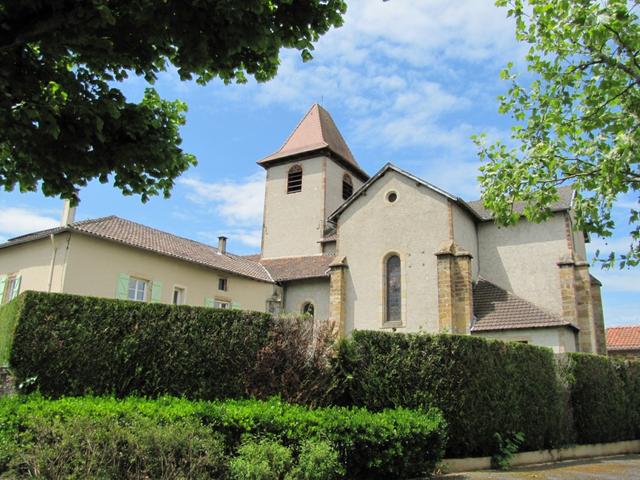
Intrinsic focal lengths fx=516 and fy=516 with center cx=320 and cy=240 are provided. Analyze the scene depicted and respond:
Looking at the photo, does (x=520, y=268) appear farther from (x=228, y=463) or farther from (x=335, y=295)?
(x=228, y=463)

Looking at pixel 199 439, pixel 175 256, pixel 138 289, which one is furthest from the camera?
pixel 175 256

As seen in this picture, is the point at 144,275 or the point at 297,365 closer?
the point at 297,365

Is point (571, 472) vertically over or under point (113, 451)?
under

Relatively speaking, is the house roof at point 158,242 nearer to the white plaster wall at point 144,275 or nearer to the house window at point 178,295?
the white plaster wall at point 144,275

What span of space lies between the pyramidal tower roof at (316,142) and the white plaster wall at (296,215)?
2.13 feet

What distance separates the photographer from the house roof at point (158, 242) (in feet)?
61.2

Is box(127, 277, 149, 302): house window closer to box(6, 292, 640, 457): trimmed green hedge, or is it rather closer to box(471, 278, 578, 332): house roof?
box(6, 292, 640, 457): trimmed green hedge

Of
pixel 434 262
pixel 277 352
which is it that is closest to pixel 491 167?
pixel 277 352

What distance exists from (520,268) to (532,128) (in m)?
13.4

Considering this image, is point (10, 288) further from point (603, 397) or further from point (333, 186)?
point (603, 397)

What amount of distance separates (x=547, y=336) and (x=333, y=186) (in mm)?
16180

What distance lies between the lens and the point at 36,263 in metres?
18.5

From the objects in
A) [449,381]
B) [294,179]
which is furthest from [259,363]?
[294,179]

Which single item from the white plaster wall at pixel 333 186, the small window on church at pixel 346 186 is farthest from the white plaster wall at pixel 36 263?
the small window on church at pixel 346 186
